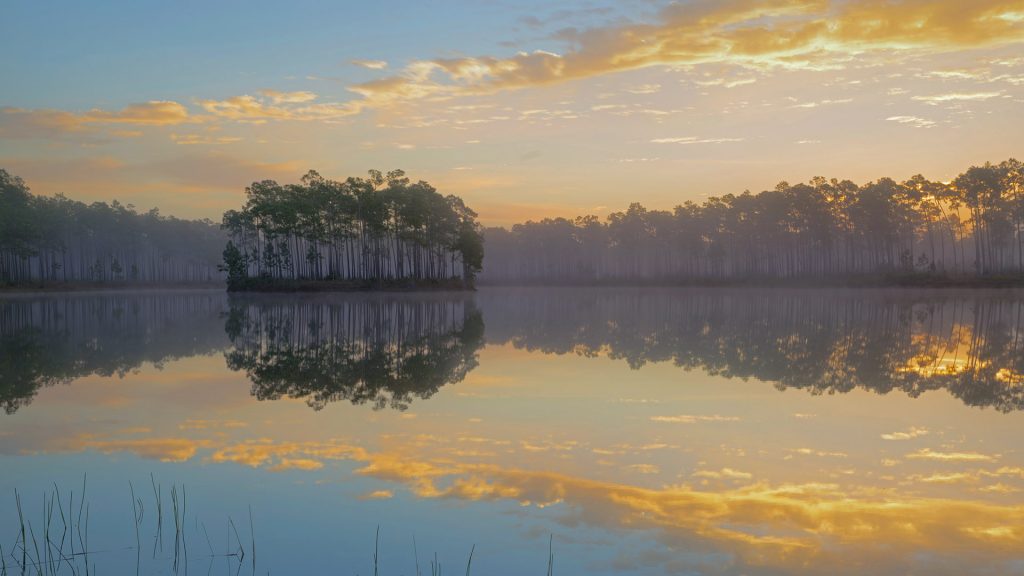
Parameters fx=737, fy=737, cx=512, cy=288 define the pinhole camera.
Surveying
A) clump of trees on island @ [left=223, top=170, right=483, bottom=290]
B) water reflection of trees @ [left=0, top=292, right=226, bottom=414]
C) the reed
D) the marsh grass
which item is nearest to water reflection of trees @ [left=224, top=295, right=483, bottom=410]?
water reflection of trees @ [left=0, top=292, right=226, bottom=414]

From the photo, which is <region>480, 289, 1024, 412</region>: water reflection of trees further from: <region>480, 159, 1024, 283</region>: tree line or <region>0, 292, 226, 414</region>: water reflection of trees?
<region>480, 159, 1024, 283</region>: tree line

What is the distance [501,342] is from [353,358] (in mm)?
6833

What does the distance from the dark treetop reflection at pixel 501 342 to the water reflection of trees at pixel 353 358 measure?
51 millimetres

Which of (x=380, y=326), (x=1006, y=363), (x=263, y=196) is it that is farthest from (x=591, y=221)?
(x=1006, y=363)

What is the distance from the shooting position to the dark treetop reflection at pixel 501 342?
54.6ft

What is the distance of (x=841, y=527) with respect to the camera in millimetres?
7375

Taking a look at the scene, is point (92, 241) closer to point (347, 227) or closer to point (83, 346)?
point (347, 227)

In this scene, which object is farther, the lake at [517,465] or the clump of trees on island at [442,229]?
the clump of trees on island at [442,229]

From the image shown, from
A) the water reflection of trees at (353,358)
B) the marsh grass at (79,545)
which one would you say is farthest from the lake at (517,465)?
the water reflection of trees at (353,358)

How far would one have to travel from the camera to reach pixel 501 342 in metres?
27.1

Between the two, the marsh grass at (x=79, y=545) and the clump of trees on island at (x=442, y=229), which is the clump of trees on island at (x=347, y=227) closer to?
the clump of trees on island at (x=442, y=229)

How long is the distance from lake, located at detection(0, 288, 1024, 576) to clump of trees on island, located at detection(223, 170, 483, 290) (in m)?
71.9

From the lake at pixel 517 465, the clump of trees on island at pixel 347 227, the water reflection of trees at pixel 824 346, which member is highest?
the clump of trees on island at pixel 347 227

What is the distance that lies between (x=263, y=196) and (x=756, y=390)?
92.6m
